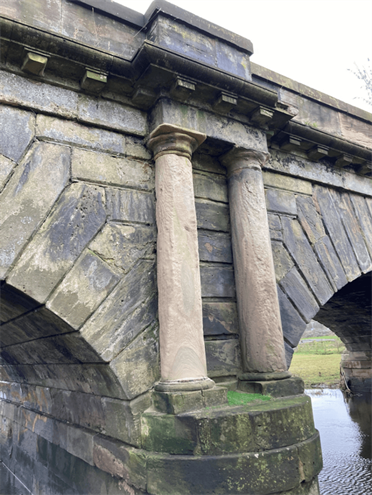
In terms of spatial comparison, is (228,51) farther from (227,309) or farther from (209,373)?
(209,373)

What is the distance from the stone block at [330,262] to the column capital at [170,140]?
194 centimetres

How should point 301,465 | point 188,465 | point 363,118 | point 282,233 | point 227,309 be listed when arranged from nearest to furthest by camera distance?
point 188,465, point 301,465, point 227,309, point 282,233, point 363,118

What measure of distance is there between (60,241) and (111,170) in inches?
28.9

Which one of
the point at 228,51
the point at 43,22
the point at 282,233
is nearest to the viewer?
the point at 43,22

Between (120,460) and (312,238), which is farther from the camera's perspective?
(312,238)

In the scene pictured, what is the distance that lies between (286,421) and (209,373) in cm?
71

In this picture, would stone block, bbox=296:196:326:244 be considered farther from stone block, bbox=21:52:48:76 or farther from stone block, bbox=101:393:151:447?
stone block, bbox=21:52:48:76

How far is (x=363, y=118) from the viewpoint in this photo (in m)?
5.14

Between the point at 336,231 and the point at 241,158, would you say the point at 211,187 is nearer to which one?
the point at 241,158

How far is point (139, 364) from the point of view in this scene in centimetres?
279

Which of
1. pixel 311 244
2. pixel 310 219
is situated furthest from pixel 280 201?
pixel 311 244

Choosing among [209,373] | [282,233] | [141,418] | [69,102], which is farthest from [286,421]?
[69,102]

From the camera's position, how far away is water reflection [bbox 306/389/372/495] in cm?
431

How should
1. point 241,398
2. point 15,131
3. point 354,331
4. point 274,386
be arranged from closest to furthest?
point 15,131 < point 241,398 < point 274,386 < point 354,331
